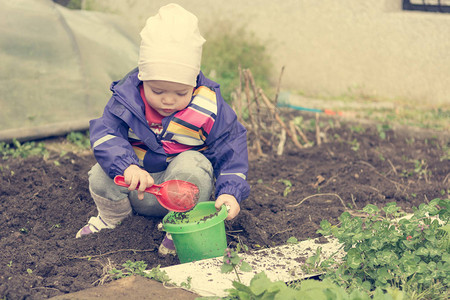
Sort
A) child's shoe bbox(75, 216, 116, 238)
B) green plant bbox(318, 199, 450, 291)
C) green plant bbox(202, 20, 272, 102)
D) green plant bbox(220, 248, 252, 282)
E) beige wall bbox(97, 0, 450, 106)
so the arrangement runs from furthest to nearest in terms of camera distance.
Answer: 1. green plant bbox(202, 20, 272, 102)
2. beige wall bbox(97, 0, 450, 106)
3. child's shoe bbox(75, 216, 116, 238)
4. green plant bbox(220, 248, 252, 282)
5. green plant bbox(318, 199, 450, 291)

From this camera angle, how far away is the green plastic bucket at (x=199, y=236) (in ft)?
8.43

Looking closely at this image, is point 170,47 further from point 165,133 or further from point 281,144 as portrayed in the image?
point 281,144

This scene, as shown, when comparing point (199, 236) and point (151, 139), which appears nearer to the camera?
point (199, 236)

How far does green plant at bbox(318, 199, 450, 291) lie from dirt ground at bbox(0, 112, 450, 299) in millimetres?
540

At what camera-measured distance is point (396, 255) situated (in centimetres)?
242

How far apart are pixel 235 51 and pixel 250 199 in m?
3.69

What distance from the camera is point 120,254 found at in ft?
9.09

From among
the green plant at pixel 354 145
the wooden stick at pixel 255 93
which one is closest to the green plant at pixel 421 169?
the green plant at pixel 354 145

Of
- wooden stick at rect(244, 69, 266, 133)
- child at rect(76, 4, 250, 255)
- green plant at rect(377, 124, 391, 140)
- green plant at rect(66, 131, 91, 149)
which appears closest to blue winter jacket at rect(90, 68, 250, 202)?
child at rect(76, 4, 250, 255)

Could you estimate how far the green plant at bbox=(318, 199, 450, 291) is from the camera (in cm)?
238

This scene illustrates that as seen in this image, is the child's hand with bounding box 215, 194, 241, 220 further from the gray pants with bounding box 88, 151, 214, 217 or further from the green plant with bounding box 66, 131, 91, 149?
the green plant with bounding box 66, 131, 91, 149

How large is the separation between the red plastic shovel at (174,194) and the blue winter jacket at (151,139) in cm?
18

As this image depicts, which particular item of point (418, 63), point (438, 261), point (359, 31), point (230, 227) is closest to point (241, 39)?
point (359, 31)

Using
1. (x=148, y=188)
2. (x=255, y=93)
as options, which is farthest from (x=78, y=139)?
(x=148, y=188)
